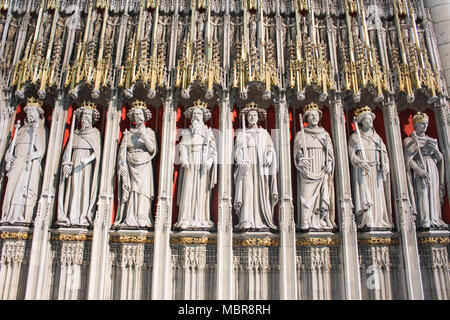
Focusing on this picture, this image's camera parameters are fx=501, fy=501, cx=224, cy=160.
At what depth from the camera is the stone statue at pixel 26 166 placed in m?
11.9

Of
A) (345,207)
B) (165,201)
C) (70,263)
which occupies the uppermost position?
(165,201)

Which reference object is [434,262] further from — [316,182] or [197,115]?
[197,115]

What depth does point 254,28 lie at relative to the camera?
45.9 feet

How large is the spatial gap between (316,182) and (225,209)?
91.2 inches

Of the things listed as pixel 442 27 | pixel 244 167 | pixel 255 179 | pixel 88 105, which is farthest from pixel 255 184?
pixel 442 27

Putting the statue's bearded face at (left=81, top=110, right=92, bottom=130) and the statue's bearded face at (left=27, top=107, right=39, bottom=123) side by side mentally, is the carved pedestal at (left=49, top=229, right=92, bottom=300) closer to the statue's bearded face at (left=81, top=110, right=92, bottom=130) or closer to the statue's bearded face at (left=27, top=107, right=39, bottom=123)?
the statue's bearded face at (left=81, top=110, right=92, bottom=130)

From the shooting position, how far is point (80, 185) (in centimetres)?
1225

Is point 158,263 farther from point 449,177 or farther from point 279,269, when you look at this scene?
point 449,177

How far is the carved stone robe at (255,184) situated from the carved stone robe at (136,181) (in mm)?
2125

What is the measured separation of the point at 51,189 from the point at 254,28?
6.94 meters

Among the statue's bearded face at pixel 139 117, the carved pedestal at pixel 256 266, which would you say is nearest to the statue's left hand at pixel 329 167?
the carved pedestal at pixel 256 266

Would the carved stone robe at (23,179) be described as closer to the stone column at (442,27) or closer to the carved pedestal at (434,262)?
the carved pedestal at (434,262)

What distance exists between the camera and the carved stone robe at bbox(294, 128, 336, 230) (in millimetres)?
11930

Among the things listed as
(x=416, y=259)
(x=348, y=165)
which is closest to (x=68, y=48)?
(x=348, y=165)
